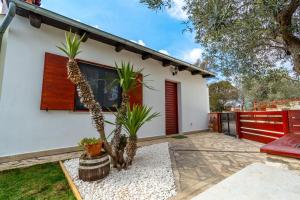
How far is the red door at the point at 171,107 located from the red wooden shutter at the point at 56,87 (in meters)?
4.01

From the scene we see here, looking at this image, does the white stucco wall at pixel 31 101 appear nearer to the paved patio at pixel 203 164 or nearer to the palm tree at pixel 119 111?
the paved patio at pixel 203 164

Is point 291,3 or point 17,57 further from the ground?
point 291,3

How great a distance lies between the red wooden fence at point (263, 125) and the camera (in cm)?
470

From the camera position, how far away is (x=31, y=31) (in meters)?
4.10

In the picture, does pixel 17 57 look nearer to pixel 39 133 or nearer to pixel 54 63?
pixel 54 63

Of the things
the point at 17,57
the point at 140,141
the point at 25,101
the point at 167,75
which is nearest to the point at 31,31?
the point at 17,57

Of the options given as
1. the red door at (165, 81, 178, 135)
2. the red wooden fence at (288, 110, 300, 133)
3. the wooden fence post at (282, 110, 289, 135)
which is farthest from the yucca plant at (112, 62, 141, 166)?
the red door at (165, 81, 178, 135)

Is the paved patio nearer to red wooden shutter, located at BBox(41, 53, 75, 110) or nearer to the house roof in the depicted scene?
red wooden shutter, located at BBox(41, 53, 75, 110)

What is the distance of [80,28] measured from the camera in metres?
4.46

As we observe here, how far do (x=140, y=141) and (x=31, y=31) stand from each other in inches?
170

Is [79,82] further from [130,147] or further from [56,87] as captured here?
[56,87]

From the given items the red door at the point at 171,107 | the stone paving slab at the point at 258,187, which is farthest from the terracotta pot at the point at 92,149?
the red door at the point at 171,107

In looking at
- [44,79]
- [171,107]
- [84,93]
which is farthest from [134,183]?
[171,107]

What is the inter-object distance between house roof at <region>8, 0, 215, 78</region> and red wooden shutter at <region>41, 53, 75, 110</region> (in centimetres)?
81
